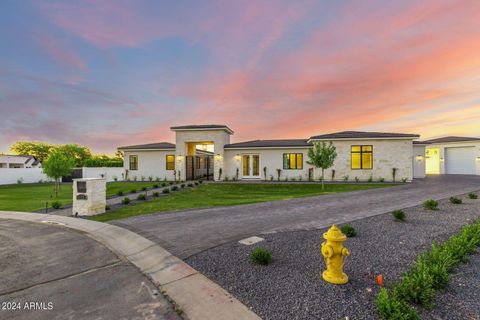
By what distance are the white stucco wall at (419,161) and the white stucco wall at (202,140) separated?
842 inches

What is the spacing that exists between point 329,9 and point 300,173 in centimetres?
1353

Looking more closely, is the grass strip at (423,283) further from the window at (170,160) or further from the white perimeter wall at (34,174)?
the white perimeter wall at (34,174)

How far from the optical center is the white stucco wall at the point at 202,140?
832 inches

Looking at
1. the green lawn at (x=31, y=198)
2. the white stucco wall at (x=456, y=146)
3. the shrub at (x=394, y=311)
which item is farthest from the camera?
the white stucco wall at (x=456, y=146)

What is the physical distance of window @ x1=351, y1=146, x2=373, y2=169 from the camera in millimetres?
19094

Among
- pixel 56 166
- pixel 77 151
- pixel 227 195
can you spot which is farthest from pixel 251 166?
pixel 77 151

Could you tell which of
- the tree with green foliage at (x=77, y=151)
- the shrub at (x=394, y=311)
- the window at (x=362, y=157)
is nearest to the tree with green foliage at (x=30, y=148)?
the tree with green foliage at (x=77, y=151)

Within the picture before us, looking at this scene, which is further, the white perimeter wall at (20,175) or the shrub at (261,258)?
the white perimeter wall at (20,175)

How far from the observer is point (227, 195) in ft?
45.9

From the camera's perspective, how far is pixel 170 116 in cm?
2597

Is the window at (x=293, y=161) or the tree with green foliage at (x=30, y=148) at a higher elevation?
the tree with green foliage at (x=30, y=148)

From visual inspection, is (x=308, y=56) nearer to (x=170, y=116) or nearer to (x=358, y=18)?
(x=358, y=18)

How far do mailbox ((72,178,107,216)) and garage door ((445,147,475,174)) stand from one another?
37862mm

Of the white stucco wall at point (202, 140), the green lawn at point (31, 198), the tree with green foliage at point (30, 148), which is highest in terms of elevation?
the tree with green foliage at point (30, 148)
